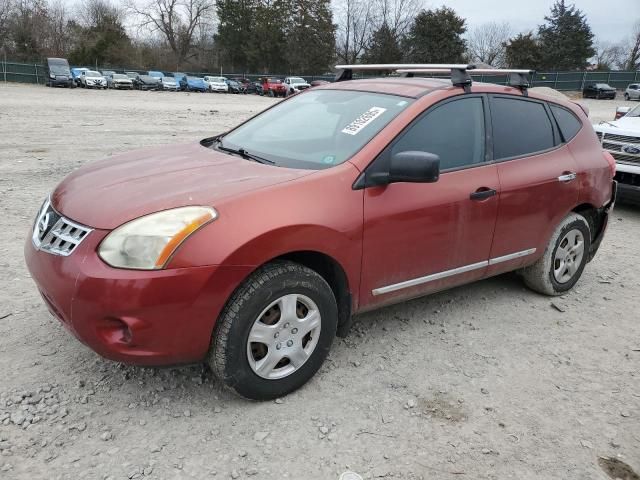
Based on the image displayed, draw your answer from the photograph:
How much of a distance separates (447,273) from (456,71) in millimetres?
1370

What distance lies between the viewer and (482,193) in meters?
→ 3.62

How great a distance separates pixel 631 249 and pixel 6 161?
9.22 m

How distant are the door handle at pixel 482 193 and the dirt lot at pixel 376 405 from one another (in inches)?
38.9

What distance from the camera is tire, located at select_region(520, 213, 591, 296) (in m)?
4.38

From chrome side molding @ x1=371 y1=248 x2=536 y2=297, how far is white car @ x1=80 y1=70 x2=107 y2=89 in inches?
1608

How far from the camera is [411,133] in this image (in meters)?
3.36

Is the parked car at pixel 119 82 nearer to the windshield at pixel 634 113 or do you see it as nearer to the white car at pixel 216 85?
the white car at pixel 216 85

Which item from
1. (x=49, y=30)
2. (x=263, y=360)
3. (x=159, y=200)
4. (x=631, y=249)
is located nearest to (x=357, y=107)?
(x=159, y=200)

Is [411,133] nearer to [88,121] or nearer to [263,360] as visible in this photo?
[263,360]

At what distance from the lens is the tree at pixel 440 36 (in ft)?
195

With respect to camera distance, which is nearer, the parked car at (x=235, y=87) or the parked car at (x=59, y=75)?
the parked car at (x=59, y=75)

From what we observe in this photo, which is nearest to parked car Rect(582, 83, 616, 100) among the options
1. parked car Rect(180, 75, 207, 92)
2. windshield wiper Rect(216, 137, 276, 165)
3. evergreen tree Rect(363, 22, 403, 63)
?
evergreen tree Rect(363, 22, 403, 63)

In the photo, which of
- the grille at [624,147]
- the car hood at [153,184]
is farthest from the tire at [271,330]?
the grille at [624,147]

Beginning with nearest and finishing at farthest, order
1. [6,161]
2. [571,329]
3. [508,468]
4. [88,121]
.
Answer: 1. [508,468]
2. [571,329]
3. [6,161]
4. [88,121]
